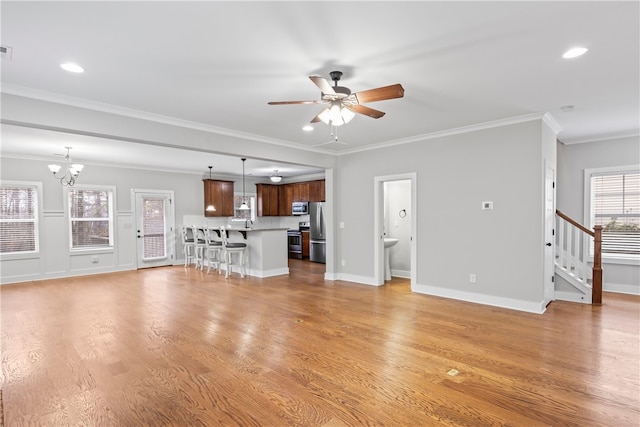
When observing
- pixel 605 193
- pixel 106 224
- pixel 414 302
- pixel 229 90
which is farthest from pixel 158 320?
pixel 605 193

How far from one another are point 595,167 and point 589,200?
0.57 m

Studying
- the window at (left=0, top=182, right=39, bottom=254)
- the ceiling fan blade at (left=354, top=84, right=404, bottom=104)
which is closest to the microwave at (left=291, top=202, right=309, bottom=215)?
the window at (left=0, top=182, right=39, bottom=254)

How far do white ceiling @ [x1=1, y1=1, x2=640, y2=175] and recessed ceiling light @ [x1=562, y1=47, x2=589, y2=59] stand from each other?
0.05 metres

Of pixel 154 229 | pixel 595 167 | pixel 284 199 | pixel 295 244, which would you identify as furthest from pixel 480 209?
pixel 154 229

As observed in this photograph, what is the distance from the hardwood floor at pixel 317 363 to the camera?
7.21 ft

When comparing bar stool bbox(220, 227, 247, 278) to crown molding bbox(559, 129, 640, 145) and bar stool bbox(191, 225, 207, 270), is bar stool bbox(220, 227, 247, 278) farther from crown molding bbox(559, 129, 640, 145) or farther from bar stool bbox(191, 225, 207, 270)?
crown molding bbox(559, 129, 640, 145)

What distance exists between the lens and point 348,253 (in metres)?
6.55

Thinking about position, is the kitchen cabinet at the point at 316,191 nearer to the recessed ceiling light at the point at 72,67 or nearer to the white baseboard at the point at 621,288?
the white baseboard at the point at 621,288

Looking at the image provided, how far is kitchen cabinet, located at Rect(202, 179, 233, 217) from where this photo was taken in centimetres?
959

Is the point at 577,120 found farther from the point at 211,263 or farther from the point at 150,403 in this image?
the point at 211,263

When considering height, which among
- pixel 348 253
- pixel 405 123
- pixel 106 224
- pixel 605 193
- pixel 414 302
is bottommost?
pixel 414 302

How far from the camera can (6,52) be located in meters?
2.53

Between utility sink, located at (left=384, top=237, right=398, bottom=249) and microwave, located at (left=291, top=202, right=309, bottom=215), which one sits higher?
microwave, located at (left=291, top=202, right=309, bottom=215)

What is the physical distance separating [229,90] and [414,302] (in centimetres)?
375
